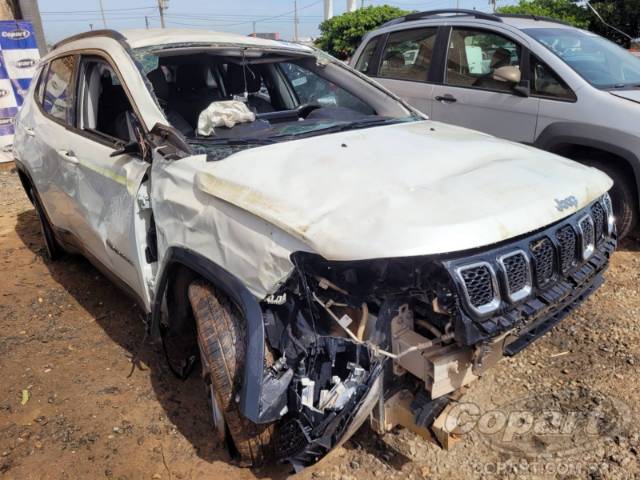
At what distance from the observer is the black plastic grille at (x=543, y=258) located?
2.07 metres

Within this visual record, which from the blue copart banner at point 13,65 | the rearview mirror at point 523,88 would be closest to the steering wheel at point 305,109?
the rearview mirror at point 523,88

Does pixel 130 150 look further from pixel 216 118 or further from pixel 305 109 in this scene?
pixel 305 109

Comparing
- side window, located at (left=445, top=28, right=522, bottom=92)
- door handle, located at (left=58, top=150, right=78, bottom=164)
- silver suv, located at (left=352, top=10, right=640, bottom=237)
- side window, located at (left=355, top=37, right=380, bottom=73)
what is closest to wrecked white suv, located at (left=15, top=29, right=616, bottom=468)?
door handle, located at (left=58, top=150, right=78, bottom=164)

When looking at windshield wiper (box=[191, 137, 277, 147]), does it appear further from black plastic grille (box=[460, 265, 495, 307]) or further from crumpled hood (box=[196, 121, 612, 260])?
black plastic grille (box=[460, 265, 495, 307])

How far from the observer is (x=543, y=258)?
2.11 metres

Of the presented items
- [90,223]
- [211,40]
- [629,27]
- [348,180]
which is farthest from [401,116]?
[629,27]

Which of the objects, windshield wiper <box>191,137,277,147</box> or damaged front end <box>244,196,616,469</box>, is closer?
damaged front end <box>244,196,616,469</box>

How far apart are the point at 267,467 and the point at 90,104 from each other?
242 centimetres

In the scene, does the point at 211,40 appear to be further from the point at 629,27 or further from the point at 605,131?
the point at 629,27

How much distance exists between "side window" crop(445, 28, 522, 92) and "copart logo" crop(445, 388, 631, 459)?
3057mm

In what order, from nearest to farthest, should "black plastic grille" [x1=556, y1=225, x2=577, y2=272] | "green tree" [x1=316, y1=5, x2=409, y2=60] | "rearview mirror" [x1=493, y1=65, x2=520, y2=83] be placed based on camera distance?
1. "black plastic grille" [x1=556, y1=225, x2=577, y2=272]
2. "rearview mirror" [x1=493, y1=65, x2=520, y2=83]
3. "green tree" [x1=316, y1=5, x2=409, y2=60]

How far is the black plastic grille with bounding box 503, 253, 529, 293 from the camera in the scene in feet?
6.41

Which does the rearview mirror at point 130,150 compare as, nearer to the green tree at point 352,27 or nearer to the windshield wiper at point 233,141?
the windshield wiper at point 233,141

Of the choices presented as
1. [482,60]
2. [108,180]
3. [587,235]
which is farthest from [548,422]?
[482,60]
